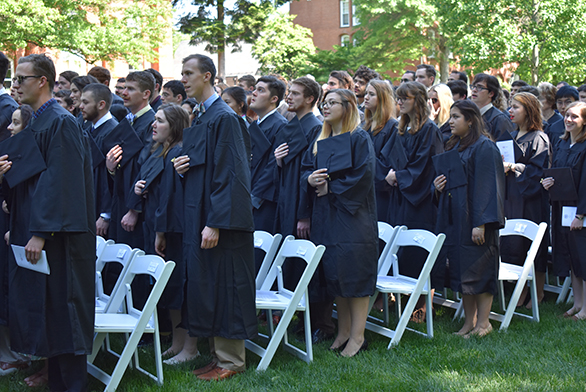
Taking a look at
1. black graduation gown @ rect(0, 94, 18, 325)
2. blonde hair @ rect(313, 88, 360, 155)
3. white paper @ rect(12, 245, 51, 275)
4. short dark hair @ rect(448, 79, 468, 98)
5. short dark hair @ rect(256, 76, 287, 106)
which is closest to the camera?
white paper @ rect(12, 245, 51, 275)

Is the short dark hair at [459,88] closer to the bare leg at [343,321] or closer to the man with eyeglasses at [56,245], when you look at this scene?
the bare leg at [343,321]

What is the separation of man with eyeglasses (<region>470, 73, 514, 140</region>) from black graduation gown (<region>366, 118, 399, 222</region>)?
1494mm

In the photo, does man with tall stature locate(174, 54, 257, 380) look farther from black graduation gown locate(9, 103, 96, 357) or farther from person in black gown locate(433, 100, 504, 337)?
person in black gown locate(433, 100, 504, 337)

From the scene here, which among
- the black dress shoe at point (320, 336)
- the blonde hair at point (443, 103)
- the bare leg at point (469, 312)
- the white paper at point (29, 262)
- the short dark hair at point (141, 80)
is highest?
the short dark hair at point (141, 80)

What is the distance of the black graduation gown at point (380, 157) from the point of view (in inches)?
254

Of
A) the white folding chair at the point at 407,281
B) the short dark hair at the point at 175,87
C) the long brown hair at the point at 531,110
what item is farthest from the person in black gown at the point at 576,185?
the short dark hair at the point at 175,87

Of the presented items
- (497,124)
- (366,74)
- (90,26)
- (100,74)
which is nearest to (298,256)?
(497,124)

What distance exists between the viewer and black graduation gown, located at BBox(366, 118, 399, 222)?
6.46 m

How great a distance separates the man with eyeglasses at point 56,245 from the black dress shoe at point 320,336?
216cm

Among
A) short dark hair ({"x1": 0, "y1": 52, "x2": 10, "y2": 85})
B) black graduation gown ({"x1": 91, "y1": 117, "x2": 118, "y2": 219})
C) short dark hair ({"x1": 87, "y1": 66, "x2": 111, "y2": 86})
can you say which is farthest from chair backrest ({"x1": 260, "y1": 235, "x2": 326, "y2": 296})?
short dark hair ({"x1": 87, "y1": 66, "x2": 111, "y2": 86})

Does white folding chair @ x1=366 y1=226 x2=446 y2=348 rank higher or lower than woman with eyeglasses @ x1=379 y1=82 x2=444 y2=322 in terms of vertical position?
lower

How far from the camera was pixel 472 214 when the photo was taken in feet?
18.2

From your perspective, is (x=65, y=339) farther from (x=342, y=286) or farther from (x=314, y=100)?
(x=314, y=100)

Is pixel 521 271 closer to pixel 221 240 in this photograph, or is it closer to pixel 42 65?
pixel 221 240
